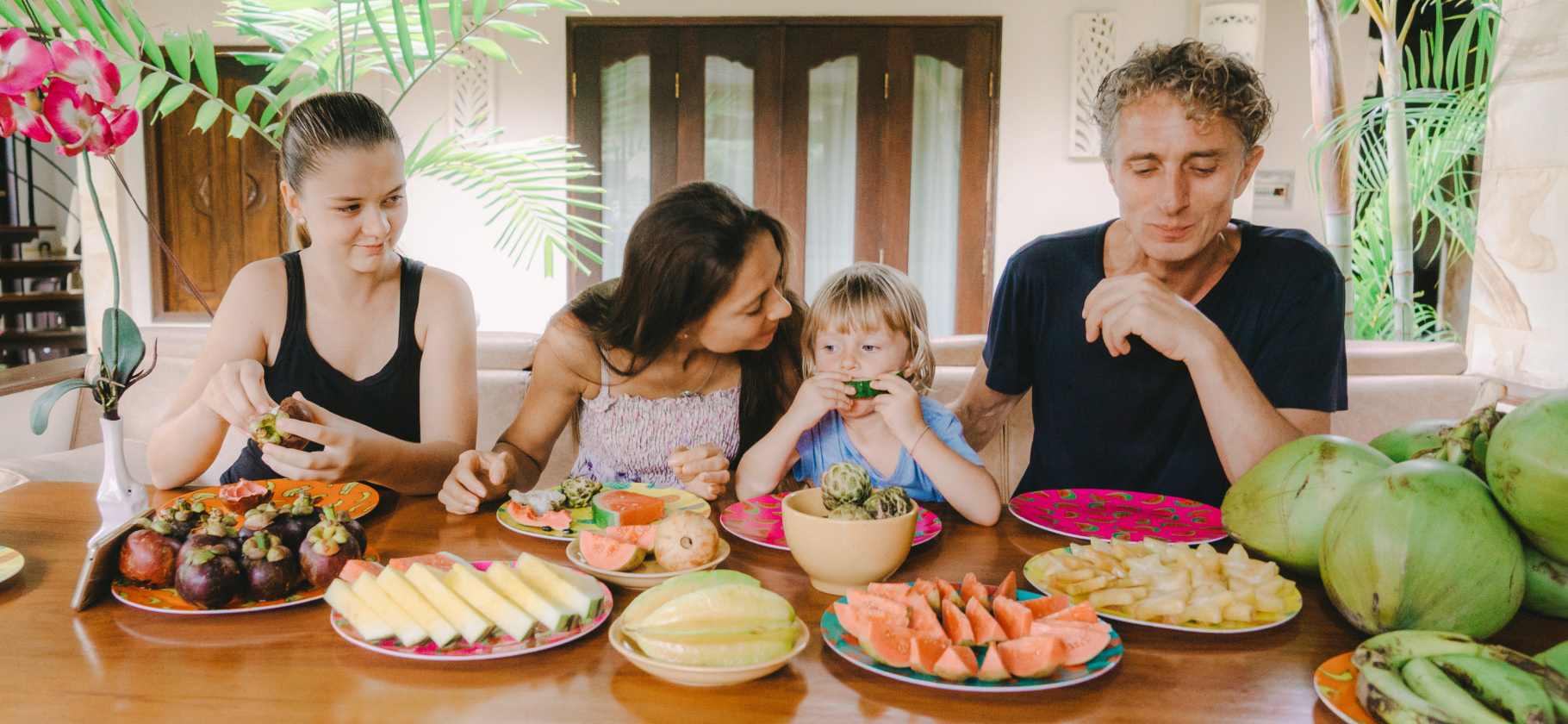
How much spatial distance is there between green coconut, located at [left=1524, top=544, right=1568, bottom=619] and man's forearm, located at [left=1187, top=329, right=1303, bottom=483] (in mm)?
539

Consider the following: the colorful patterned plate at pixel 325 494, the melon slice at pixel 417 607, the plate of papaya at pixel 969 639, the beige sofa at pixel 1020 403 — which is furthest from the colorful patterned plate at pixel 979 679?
the beige sofa at pixel 1020 403

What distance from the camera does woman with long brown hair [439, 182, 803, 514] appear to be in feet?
5.74

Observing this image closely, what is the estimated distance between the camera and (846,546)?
0.90m

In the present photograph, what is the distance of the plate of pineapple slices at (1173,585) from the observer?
2.77 ft

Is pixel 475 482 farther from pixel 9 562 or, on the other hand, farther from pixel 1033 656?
pixel 1033 656

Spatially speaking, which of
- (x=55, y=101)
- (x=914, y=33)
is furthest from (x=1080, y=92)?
(x=55, y=101)

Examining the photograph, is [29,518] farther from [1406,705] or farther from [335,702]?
[1406,705]

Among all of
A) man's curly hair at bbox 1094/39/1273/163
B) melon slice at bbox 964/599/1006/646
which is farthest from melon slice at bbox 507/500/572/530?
man's curly hair at bbox 1094/39/1273/163

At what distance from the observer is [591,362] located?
1.93 m

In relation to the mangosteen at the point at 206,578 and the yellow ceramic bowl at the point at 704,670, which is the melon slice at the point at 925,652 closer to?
the yellow ceramic bowl at the point at 704,670

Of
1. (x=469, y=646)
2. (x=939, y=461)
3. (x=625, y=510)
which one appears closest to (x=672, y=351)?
(x=939, y=461)

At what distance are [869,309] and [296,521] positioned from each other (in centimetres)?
107

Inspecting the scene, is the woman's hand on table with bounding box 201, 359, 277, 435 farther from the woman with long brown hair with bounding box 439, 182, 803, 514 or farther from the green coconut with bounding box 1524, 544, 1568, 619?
the green coconut with bounding box 1524, 544, 1568, 619

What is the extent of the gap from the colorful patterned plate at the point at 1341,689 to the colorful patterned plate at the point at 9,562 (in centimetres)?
129
